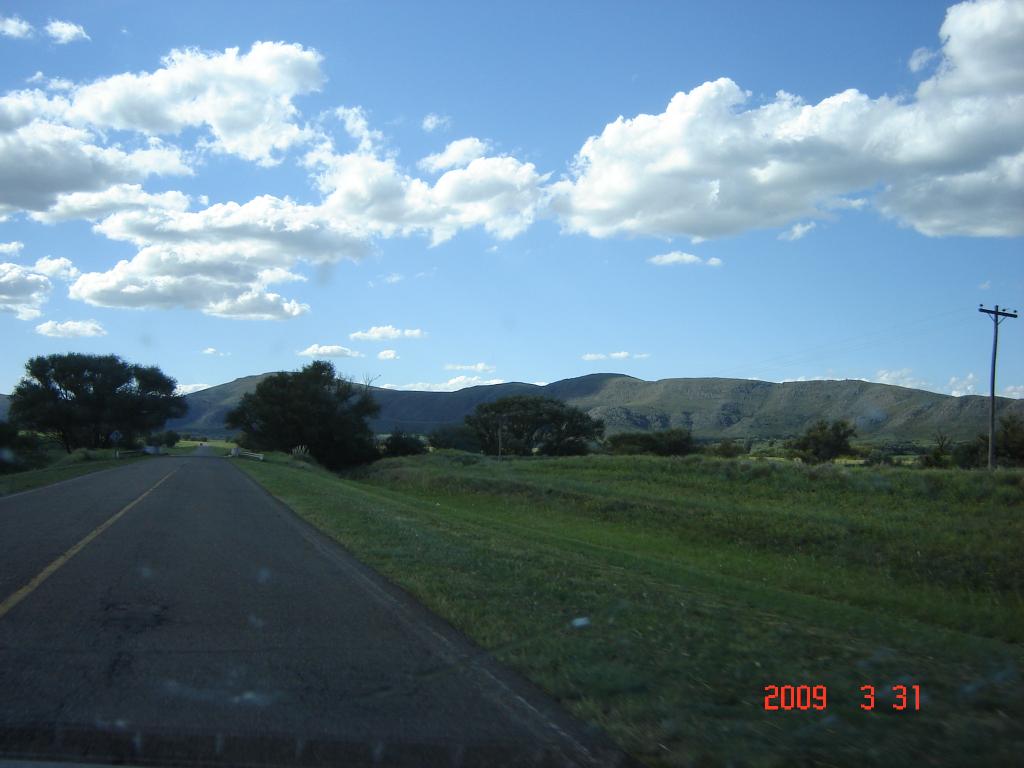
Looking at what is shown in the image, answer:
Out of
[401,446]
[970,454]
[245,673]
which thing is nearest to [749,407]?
[401,446]

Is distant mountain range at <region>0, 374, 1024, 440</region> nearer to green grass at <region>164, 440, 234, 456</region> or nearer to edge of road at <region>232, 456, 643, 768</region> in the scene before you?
green grass at <region>164, 440, 234, 456</region>

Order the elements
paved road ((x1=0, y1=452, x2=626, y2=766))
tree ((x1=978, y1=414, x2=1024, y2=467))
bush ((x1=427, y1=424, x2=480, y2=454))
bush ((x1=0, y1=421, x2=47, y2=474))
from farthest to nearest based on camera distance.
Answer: bush ((x1=427, y1=424, x2=480, y2=454))
bush ((x1=0, y1=421, x2=47, y2=474))
tree ((x1=978, y1=414, x2=1024, y2=467))
paved road ((x1=0, y1=452, x2=626, y2=766))

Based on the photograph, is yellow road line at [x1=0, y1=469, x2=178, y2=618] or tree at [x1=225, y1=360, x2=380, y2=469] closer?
yellow road line at [x1=0, y1=469, x2=178, y2=618]

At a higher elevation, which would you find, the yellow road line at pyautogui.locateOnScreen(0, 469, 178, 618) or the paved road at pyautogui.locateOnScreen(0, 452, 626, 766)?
the paved road at pyautogui.locateOnScreen(0, 452, 626, 766)

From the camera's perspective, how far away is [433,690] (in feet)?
21.9

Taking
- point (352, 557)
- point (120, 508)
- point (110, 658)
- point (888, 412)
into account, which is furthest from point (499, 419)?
point (110, 658)

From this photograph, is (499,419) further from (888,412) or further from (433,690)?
(433,690)

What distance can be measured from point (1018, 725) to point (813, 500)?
25296 millimetres

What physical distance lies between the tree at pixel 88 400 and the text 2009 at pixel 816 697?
8700cm

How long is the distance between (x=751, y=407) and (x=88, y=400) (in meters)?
96.2

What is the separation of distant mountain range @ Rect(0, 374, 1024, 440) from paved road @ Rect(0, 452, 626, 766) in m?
61.8

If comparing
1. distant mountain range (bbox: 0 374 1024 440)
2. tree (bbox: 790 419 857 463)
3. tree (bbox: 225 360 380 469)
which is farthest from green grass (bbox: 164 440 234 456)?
tree (bbox: 790 419 857 463)

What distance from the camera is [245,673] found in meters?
6.99

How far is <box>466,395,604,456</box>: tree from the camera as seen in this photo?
3538 inches
